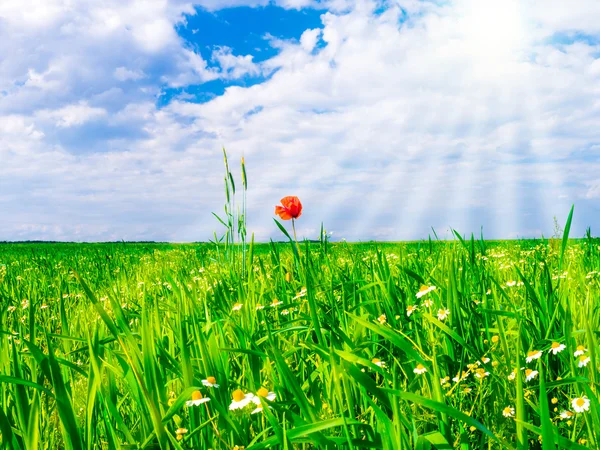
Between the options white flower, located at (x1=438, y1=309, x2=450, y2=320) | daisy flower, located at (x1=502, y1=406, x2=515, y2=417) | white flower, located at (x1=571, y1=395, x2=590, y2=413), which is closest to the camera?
white flower, located at (x1=571, y1=395, x2=590, y2=413)

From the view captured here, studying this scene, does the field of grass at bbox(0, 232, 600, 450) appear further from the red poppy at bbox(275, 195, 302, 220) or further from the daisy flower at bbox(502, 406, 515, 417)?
the red poppy at bbox(275, 195, 302, 220)

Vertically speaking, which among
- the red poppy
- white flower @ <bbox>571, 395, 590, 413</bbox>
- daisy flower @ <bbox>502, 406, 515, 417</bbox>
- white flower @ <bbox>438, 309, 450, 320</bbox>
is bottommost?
daisy flower @ <bbox>502, 406, 515, 417</bbox>

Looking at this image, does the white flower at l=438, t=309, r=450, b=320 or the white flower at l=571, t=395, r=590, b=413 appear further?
the white flower at l=438, t=309, r=450, b=320

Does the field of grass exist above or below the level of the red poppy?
below

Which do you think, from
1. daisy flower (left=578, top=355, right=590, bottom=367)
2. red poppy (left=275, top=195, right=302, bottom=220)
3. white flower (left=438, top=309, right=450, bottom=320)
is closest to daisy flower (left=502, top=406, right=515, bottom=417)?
daisy flower (left=578, top=355, right=590, bottom=367)

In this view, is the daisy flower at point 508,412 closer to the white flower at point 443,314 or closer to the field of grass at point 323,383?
the field of grass at point 323,383

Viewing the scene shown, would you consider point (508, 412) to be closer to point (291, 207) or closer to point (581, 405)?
point (581, 405)

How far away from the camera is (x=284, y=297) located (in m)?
3.09

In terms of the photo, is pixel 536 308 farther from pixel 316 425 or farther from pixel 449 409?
pixel 316 425

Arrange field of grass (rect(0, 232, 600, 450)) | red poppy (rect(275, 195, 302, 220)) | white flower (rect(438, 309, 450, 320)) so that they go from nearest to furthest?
field of grass (rect(0, 232, 600, 450)), white flower (rect(438, 309, 450, 320)), red poppy (rect(275, 195, 302, 220))

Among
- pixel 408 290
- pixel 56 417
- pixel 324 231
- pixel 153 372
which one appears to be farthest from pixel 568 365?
pixel 324 231

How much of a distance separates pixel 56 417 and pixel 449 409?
144 cm

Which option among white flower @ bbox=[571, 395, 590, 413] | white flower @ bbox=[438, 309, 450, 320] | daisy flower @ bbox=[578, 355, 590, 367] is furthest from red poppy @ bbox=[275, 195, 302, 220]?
white flower @ bbox=[571, 395, 590, 413]

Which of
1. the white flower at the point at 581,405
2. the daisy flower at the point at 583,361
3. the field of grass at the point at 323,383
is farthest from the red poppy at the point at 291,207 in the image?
the white flower at the point at 581,405
